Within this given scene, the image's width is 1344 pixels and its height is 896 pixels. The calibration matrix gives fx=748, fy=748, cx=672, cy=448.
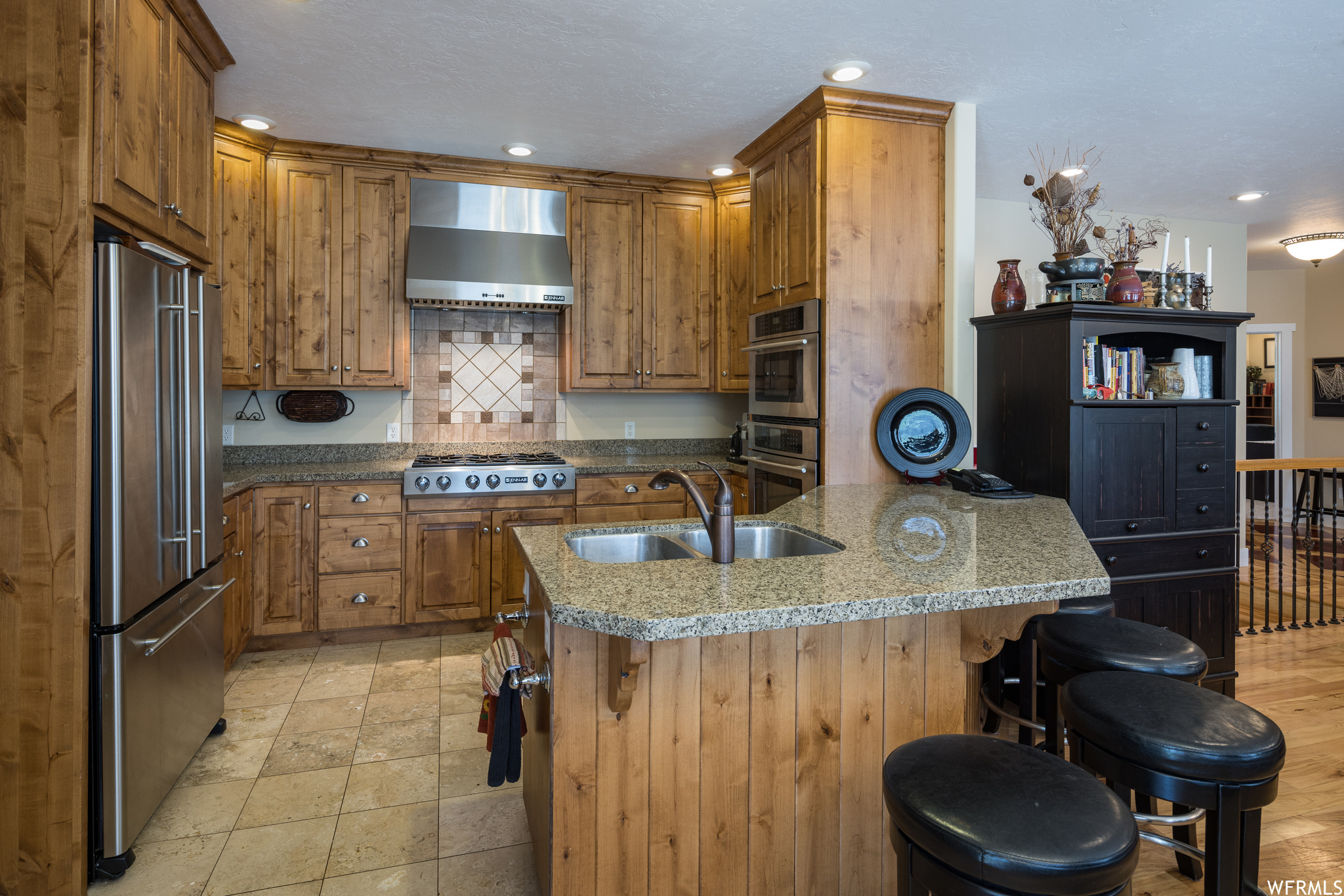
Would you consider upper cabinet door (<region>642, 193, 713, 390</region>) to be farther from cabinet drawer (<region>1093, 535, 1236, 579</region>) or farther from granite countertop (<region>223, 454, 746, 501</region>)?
cabinet drawer (<region>1093, 535, 1236, 579</region>)

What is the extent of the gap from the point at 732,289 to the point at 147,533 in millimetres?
3134

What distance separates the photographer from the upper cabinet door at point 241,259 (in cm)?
351

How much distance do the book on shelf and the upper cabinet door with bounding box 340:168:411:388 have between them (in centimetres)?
316

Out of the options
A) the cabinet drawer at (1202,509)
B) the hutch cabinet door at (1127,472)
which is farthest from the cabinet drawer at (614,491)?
the cabinet drawer at (1202,509)

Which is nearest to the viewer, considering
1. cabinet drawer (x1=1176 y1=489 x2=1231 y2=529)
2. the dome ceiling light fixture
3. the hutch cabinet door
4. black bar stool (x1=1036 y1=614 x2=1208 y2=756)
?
black bar stool (x1=1036 y1=614 x2=1208 y2=756)

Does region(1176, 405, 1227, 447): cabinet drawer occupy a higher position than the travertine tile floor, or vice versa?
region(1176, 405, 1227, 447): cabinet drawer

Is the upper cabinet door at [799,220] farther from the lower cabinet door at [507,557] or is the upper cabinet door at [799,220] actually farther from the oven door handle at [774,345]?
the lower cabinet door at [507,557]

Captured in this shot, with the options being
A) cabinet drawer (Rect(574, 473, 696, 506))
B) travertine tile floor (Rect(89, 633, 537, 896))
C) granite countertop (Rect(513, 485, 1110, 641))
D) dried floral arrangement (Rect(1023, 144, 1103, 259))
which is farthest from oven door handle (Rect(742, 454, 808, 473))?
travertine tile floor (Rect(89, 633, 537, 896))

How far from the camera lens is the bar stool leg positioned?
76.7 inches

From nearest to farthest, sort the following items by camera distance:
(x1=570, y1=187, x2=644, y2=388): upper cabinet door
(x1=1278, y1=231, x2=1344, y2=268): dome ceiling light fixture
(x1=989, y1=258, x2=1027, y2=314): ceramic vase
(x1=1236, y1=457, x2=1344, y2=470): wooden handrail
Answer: (x1=989, y1=258, x2=1027, y2=314): ceramic vase, (x1=1236, y1=457, x2=1344, y2=470): wooden handrail, (x1=570, y1=187, x2=644, y2=388): upper cabinet door, (x1=1278, y1=231, x2=1344, y2=268): dome ceiling light fixture

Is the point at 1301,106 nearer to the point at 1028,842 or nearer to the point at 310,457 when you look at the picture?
the point at 1028,842

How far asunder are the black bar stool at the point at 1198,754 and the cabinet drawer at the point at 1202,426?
5.66 feet

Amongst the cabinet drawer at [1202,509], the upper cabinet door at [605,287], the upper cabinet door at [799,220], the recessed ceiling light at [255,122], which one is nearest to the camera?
the cabinet drawer at [1202,509]

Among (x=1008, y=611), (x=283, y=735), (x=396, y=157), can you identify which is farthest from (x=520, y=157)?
(x=1008, y=611)
